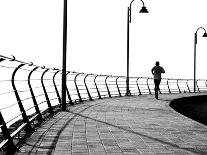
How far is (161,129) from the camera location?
32.9 ft

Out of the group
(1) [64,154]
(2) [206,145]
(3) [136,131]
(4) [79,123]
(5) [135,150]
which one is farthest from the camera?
(4) [79,123]

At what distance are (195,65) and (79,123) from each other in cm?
2563

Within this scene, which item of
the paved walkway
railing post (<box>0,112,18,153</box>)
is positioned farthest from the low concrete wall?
railing post (<box>0,112,18,153</box>)

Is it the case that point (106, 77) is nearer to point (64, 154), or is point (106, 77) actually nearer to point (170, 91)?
point (170, 91)

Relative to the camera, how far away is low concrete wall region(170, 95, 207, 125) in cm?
1983

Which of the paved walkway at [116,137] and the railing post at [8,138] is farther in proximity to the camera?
the paved walkway at [116,137]

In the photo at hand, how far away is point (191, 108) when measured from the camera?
23188 millimetres

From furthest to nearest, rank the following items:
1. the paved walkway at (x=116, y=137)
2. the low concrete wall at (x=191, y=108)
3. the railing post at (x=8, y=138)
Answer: the low concrete wall at (x=191, y=108) < the paved walkway at (x=116, y=137) < the railing post at (x=8, y=138)

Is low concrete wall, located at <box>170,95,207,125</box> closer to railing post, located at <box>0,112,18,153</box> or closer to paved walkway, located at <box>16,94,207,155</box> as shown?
paved walkway, located at <box>16,94,207,155</box>

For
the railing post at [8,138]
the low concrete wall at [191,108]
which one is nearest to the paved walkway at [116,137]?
the railing post at [8,138]

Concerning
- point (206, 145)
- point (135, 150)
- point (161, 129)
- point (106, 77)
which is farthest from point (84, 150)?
point (106, 77)

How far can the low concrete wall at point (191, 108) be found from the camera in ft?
65.0

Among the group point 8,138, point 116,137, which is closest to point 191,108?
point 116,137

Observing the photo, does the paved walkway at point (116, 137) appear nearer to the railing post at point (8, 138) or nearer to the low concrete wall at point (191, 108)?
the railing post at point (8, 138)
